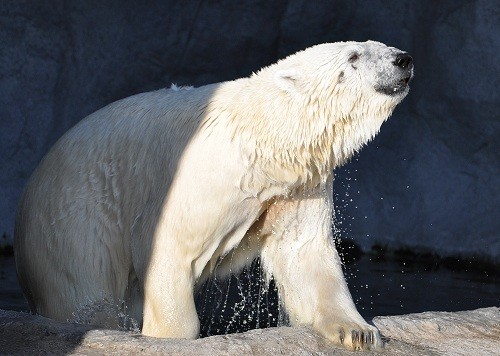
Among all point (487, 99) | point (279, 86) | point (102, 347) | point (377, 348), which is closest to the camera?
point (102, 347)

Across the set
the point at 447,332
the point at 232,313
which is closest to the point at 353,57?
the point at 447,332

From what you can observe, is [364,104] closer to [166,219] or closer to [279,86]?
[279,86]

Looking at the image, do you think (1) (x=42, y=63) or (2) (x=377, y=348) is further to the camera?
(1) (x=42, y=63)

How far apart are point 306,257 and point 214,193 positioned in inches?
19.3

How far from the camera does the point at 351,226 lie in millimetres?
8648

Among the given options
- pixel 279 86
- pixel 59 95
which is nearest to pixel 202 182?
pixel 279 86

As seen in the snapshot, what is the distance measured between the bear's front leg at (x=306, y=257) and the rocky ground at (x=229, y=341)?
0.78ft

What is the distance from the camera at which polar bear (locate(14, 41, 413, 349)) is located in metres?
4.29

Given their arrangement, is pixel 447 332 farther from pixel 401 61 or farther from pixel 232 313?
pixel 232 313

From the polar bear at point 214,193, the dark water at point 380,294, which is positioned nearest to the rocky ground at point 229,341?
the polar bear at point 214,193

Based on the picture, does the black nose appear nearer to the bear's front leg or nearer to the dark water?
the bear's front leg

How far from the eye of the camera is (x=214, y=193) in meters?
4.36

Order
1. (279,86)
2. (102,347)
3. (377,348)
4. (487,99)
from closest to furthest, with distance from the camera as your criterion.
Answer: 1. (102,347)
2. (377,348)
3. (279,86)
4. (487,99)

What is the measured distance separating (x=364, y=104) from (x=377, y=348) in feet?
3.26
